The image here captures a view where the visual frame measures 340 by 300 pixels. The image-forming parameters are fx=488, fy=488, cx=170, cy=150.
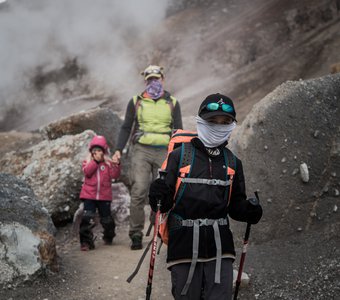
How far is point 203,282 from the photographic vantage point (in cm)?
316

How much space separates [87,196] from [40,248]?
1.43 metres

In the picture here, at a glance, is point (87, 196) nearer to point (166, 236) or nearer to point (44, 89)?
point (166, 236)

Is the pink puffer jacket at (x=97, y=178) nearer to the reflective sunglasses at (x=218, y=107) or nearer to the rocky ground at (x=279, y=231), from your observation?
the rocky ground at (x=279, y=231)

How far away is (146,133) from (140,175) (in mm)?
517

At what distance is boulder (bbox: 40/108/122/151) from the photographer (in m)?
8.70

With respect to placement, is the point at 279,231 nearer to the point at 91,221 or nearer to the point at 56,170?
the point at 91,221

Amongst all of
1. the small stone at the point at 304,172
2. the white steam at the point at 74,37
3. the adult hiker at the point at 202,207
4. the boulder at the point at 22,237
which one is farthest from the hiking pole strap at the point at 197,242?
the white steam at the point at 74,37

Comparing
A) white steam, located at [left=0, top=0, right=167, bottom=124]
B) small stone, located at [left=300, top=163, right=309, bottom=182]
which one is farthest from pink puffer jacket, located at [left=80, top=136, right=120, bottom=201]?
white steam, located at [left=0, top=0, right=167, bottom=124]

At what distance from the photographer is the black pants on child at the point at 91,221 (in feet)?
20.2

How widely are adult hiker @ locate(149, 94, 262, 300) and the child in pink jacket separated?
298 cm

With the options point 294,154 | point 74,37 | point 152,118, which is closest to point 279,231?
point 294,154

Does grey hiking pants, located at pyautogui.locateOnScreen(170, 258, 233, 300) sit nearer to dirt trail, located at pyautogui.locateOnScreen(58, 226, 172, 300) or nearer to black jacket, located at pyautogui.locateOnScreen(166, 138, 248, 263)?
black jacket, located at pyautogui.locateOnScreen(166, 138, 248, 263)

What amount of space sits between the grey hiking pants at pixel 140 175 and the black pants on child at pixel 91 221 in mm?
466

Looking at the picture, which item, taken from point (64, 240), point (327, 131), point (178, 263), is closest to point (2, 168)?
point (64, 240)
